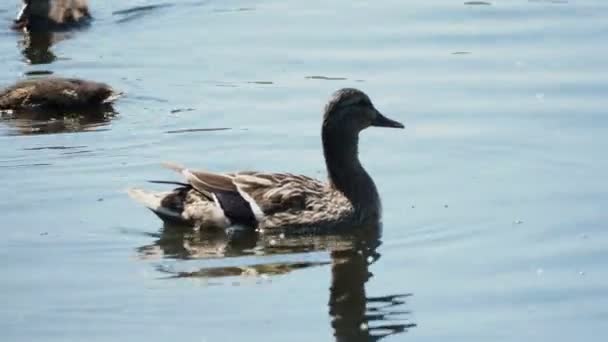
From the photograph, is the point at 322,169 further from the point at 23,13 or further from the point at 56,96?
the point at 23,13

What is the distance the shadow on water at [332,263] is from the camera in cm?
895

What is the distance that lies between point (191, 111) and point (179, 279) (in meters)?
3.94

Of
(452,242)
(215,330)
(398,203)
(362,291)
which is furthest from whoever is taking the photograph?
(398,203)

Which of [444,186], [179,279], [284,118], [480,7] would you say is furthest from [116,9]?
[179,279]

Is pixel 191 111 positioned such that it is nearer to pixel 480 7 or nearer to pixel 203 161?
pixel 203 161

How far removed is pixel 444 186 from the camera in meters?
11.5

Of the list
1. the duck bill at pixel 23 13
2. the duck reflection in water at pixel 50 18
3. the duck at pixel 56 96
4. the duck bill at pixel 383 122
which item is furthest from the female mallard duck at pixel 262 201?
the duck bill at pixel 23 13

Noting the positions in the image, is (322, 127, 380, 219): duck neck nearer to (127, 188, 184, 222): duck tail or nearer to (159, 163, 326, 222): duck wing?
(159, 163, 326, 222): duck wing

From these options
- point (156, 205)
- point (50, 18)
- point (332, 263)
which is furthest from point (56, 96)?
point (332, 263)

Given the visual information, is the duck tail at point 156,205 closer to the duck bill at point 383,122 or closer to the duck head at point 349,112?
the duck head at point 349,112

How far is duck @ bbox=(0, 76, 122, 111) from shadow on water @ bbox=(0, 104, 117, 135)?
1.9 inches

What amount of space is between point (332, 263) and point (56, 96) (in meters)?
4.49

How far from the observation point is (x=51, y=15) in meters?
18.0

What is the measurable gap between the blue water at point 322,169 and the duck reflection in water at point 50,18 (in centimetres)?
20
